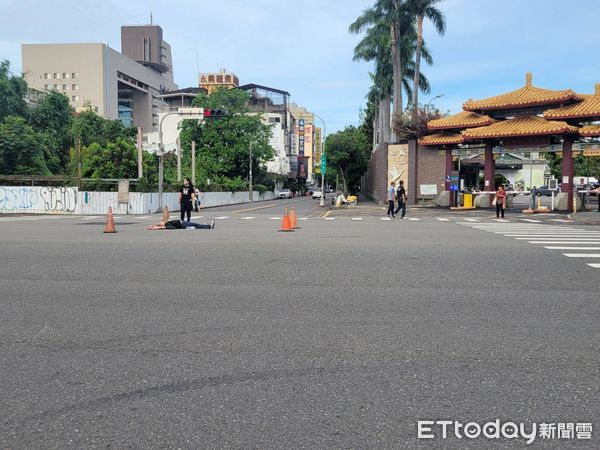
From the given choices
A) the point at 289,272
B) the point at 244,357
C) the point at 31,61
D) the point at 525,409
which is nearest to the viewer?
the point at 525,409

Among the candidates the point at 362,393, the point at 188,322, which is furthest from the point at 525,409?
the point at 188,322

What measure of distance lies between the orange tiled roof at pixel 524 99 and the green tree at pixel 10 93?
51254 millimetres

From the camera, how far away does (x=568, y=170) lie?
30250 millimetres

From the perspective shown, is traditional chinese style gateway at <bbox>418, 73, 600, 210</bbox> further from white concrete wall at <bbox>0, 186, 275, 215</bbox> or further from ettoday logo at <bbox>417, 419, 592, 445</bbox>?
ettoday logo at <bbox>417, 419, 592, 445</bbox>

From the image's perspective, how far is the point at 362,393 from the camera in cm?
412

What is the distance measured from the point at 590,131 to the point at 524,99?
13.9 ft

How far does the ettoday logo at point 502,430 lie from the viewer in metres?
3.50

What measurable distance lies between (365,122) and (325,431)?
82171mm

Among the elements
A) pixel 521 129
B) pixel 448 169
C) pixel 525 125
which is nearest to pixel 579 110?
pixel 525 125

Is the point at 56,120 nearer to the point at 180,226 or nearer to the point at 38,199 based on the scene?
the point at 38,199

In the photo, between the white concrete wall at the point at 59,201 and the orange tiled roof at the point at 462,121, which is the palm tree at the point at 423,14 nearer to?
the orange tiled roof at the point at 462,121

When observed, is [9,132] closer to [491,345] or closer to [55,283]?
[55,283]

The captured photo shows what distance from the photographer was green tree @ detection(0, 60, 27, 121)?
205 feet

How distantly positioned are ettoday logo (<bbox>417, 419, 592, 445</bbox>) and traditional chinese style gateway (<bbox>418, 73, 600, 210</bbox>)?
1137 inches
